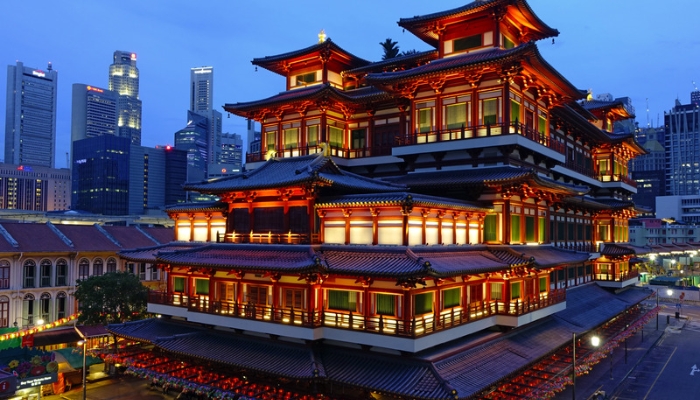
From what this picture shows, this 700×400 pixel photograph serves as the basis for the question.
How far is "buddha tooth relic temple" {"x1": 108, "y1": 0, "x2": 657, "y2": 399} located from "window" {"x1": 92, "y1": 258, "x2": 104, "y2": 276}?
783 inches

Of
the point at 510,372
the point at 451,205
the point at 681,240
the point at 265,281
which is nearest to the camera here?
the point at 510,372

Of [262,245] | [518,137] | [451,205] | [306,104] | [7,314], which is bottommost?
[7,314]

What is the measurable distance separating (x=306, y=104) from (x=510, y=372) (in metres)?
22.9

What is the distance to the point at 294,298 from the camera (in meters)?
28.7

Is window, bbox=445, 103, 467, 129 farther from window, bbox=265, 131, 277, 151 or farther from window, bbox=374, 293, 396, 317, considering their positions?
window, bbox=265, 131, 277, 151

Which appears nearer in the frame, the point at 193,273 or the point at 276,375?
the point at 276,375

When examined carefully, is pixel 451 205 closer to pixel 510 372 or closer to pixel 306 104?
pixel 510 372

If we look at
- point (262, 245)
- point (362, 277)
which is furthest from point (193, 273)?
point (362, 277)

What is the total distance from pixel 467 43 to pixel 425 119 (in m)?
5.90

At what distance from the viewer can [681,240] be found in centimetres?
13075

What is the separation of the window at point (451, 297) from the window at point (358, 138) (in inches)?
586

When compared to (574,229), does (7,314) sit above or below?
below

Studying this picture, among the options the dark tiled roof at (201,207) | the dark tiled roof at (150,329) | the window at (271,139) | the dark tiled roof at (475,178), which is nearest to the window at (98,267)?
the dark tiled roof at (201,207)

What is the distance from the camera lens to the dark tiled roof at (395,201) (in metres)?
25.8
